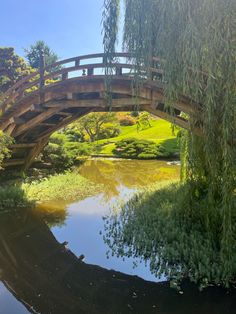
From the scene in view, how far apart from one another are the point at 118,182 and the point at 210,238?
1053 cm

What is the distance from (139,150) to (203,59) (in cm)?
2193

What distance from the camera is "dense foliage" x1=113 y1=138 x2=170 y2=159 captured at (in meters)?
26.2

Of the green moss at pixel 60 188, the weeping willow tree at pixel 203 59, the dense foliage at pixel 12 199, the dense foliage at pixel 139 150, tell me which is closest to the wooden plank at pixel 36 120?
the green moss at pixel 60 188

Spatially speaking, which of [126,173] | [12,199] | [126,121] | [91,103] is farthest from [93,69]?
[126,121]

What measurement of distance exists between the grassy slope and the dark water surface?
19.3m

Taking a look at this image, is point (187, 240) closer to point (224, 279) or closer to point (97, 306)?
point (224, 279)

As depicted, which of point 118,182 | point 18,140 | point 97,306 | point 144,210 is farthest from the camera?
point 118,182

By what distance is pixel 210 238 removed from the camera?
654cm

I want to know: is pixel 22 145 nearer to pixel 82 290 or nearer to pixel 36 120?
pixel 36 120

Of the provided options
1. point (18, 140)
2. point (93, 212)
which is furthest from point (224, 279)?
point (18, 140)

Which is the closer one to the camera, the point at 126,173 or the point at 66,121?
the point at 66,121

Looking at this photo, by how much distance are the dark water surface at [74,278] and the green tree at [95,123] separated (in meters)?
20.2

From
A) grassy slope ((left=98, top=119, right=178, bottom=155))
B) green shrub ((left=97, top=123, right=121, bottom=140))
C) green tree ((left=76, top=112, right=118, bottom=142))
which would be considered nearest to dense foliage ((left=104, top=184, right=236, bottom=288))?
grassy slope ((left=98, top=119, right=178, bottom=155))

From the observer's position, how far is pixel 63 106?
1130 centimetres
